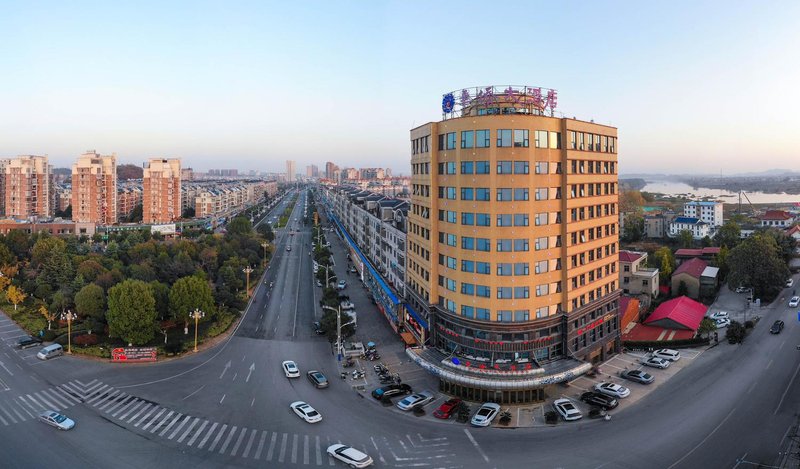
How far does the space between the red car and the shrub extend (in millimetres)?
33297

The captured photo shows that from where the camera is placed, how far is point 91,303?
4738 cm

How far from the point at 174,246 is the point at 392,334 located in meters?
45.6

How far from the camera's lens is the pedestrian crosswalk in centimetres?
2606

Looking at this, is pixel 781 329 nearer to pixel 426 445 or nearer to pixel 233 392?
pixel 426 445

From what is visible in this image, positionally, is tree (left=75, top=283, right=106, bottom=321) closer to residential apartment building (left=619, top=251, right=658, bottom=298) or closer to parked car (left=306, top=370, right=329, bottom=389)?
parked car (left=306, top=370, right=329, bottom=389)

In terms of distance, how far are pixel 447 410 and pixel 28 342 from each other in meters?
39.9

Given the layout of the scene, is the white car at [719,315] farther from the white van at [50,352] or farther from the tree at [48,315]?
the tree at [48,315]

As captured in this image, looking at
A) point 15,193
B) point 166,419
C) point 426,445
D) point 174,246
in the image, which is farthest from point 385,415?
point 15,193

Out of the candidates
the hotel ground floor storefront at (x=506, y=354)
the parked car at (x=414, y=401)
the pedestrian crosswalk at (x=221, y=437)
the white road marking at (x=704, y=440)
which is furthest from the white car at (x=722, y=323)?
the pedestrian crosswalk at (x=221, y=437)

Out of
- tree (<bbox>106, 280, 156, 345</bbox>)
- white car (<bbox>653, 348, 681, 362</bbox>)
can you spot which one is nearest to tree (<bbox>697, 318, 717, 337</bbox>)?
white car (<bbox>653, 348, 681, 362</bbox>)

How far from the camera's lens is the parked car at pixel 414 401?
104 feet

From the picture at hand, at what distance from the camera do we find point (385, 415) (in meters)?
31.0

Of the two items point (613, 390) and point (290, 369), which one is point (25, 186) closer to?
point (290, 369)

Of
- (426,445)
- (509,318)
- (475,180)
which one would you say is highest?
(475,180)
